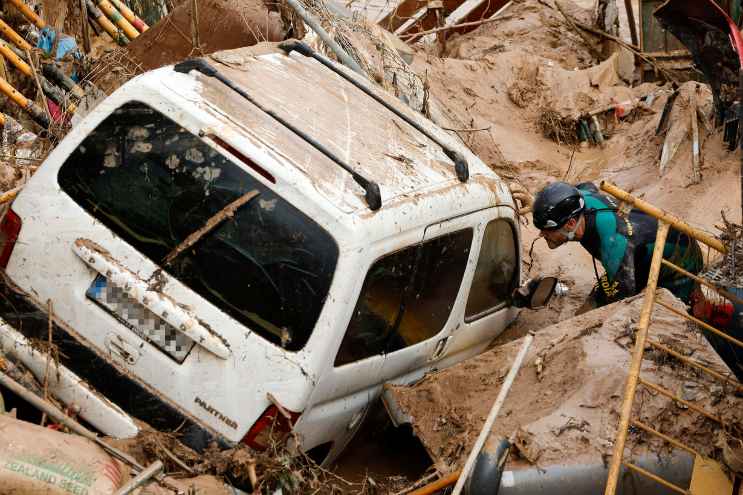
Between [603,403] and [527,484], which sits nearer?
[527,484]

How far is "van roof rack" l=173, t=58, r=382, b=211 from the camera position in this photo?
462cm

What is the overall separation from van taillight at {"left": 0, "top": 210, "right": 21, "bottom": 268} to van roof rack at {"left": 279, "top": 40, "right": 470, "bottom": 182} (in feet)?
6.60

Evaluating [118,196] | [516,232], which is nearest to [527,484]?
[516,232]

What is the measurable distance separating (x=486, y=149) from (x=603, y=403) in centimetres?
610

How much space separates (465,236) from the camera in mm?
5414

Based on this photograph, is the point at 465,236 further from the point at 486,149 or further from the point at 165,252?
the point at 486,149

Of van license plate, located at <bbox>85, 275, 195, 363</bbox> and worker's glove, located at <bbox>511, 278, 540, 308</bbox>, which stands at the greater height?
van license plate, located at <bbox>85, 275, 195, 363</bbox>

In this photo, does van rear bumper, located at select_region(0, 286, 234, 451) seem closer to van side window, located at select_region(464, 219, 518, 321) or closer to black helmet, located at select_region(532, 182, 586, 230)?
van side window, located at select_region(464, 219, 518, 321)

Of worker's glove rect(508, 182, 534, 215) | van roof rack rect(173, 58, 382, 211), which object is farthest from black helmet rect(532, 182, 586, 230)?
van roof rack rect(173, 58, 382, 211)

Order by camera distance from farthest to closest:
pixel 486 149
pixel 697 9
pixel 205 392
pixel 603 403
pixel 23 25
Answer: pixel 486 149 → pixel 23 25 → pixel 697 9 → pixel 603 403 → pixel 205 392

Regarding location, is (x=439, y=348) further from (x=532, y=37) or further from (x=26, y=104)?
(x=532, y=37)

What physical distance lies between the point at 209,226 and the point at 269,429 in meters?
0.94

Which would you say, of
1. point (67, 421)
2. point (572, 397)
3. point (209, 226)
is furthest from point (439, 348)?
point (67, 421)

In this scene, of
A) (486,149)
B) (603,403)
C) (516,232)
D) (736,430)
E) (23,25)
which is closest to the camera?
(736,430)
